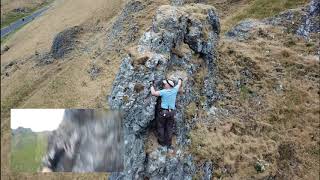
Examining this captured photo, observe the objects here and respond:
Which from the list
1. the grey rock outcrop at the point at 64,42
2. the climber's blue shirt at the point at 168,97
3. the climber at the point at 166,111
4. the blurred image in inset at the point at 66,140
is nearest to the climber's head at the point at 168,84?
the climber at the point at 166,111

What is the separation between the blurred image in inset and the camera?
19056mm

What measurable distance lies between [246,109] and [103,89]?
697cm

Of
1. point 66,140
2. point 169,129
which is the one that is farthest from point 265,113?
point 66,140

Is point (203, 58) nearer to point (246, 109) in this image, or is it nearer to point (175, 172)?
point (246, 109)

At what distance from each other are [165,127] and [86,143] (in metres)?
3.26

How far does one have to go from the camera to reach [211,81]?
26.4 meters

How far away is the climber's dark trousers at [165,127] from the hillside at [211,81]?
0.40 m

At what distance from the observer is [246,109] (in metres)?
26.4

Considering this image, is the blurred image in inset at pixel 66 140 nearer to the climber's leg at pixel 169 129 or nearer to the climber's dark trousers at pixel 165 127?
the climber's dark trousers at pixel 165 127

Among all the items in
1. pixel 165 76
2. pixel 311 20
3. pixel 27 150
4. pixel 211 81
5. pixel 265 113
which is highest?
pixel 165 76

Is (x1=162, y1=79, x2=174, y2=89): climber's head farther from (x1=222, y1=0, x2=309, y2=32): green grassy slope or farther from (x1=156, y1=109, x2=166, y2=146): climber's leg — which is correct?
(x1=222, y1=0, x2=309, y2=32): green grassy slope

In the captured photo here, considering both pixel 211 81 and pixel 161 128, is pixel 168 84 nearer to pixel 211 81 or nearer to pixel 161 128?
pixel 161 128

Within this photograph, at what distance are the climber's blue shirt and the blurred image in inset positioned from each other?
188 centimetres

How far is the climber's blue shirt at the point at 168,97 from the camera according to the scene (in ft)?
68.6
